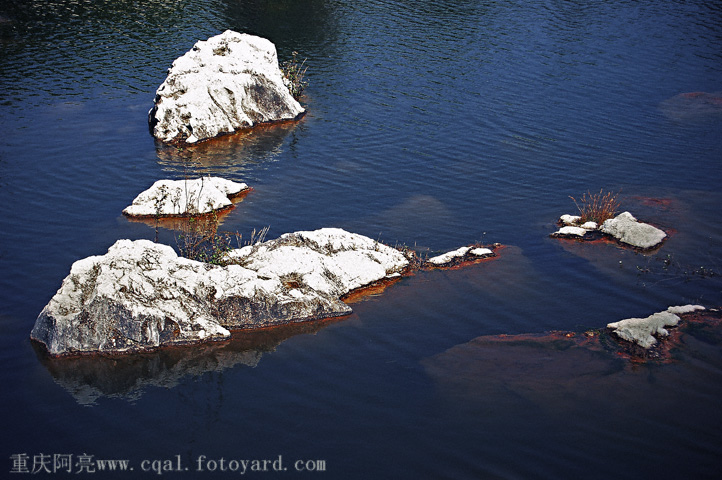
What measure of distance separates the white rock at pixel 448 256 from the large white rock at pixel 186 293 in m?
1.71

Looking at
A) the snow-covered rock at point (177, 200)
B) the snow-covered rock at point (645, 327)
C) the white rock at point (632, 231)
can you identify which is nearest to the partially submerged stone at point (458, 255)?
the white rock at point (632, 231)

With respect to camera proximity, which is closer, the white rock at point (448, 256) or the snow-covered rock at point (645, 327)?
the snow-covered rock at point (645, 327)

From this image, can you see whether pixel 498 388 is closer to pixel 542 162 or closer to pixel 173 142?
pixel 542 162

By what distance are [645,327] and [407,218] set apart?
892 cm

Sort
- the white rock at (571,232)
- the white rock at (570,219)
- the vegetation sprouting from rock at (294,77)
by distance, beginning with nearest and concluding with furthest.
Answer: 1. the white rock at (571,232)
2. the white rock at (570,219)
3. the vegetation sprouting from rock at (294,77)

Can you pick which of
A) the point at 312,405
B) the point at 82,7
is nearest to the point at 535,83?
the point at 312,405

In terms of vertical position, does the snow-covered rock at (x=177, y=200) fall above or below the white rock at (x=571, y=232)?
below

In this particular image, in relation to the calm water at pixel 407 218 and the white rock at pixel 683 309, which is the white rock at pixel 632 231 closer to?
the calm water at pixel 407 218

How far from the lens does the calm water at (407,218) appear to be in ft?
44.6

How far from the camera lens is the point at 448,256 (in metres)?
20.2

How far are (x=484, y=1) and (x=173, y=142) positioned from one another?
103 feet

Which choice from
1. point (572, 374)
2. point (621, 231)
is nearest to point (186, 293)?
point (572, 374)

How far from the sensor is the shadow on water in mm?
14844

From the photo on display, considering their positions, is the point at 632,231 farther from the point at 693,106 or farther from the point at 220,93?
the point at 220,93
